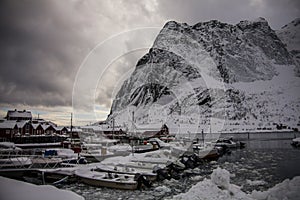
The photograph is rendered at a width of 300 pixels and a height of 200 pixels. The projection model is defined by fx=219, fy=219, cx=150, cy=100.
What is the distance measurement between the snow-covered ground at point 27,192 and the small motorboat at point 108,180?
268 inches

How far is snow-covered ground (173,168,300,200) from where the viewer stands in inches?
362

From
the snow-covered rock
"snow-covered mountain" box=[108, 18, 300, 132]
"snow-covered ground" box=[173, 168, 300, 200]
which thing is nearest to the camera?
the snow-covered rock

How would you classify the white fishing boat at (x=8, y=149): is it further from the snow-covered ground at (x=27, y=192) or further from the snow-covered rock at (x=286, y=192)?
the snow-covered rock at (x=286, y=192)

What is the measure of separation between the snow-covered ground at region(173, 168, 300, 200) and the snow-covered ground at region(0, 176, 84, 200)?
18.8 ft

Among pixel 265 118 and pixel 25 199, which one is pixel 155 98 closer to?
pixel 265 118

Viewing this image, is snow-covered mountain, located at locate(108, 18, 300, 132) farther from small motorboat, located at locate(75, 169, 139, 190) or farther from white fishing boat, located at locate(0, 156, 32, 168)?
small motorboat, located at locate(75, 169, 139, 190)

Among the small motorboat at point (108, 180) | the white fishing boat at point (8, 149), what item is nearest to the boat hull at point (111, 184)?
the small motorboat at point (108, 180)

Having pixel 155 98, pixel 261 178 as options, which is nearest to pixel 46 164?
pixel 261 178

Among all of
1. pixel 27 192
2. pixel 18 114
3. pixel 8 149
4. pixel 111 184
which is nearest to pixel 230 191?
pixel 111 184

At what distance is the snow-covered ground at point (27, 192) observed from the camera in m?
7.29

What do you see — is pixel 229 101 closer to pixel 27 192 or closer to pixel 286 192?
pixel 286 192

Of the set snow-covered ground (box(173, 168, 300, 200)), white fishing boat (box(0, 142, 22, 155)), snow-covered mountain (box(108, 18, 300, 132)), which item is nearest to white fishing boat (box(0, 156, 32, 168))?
white fishing boat (box(0, 142, 22, 155))

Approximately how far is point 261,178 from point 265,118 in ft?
354

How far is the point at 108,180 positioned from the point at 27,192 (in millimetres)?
7873
